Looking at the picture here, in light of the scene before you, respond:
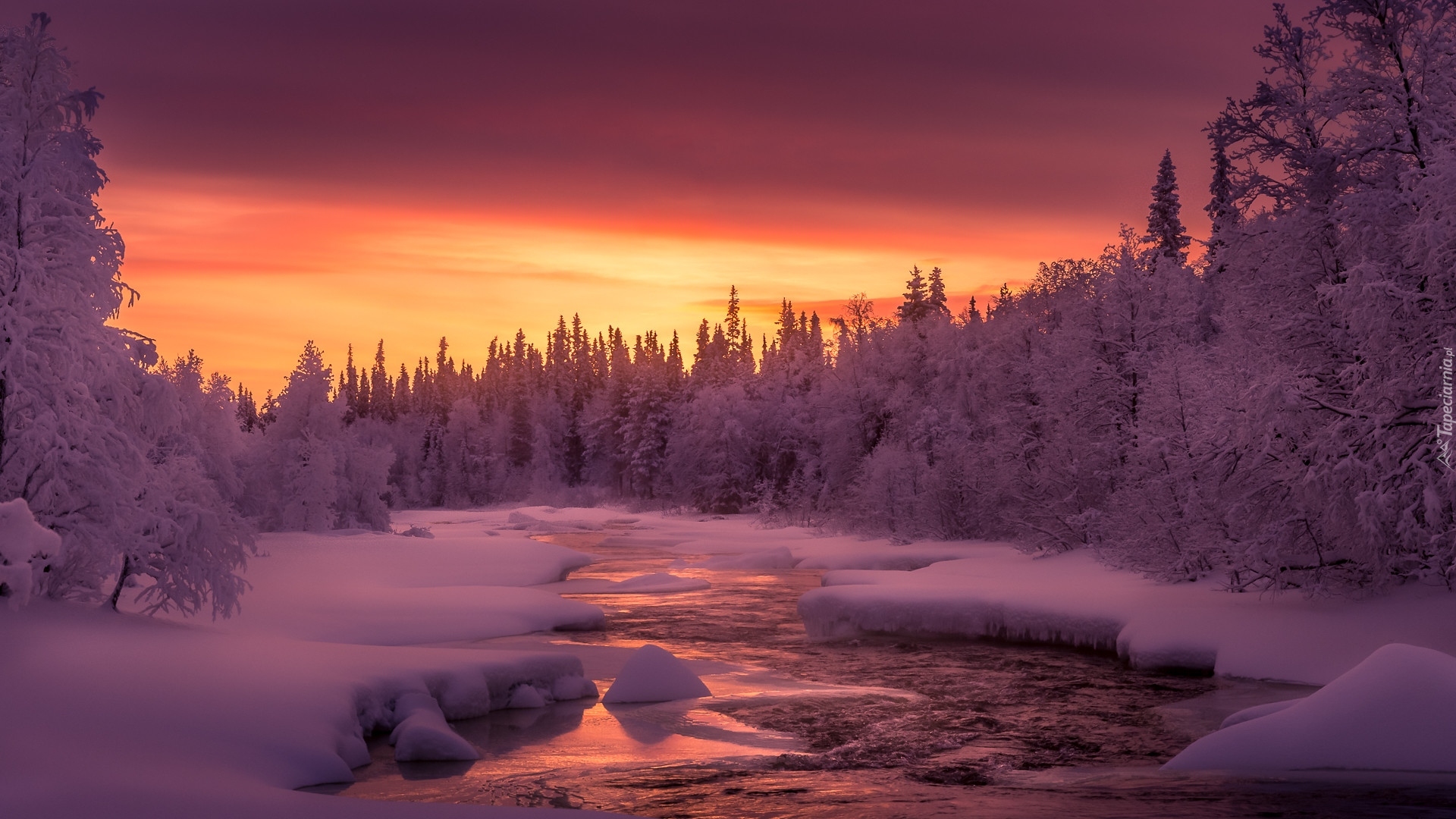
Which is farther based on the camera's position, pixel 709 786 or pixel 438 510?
pixel 438 510

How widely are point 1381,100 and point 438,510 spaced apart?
102303mm

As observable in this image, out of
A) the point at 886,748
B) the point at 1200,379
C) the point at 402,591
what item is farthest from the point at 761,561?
the point at 886,748

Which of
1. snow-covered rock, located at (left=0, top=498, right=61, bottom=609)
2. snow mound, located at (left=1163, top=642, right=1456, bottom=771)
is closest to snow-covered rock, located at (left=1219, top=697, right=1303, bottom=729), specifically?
snow mound, located at (left=1163, top=642, right=1456, bottom=771)

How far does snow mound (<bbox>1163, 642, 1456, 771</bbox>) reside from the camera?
1273 cm

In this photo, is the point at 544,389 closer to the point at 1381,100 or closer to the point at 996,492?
the point at 996,492

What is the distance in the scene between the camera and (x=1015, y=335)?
2012 inches

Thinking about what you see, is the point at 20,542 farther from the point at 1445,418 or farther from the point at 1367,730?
the point at 1445,418

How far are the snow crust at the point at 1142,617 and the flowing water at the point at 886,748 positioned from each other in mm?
702

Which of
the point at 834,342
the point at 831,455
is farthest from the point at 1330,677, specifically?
the point at 834,342

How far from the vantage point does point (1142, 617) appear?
22.1 meters

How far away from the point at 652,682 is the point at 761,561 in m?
26.1

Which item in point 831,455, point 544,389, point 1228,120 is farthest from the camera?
point 544,389

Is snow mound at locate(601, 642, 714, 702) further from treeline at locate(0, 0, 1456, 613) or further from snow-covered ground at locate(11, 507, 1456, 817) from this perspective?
treeline at locate(0, 0, 1456, 613)

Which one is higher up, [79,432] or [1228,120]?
[1228,120]
